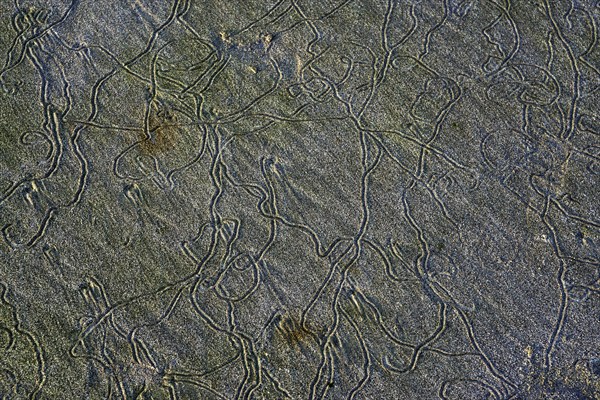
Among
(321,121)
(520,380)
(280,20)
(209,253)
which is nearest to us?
(520,380)

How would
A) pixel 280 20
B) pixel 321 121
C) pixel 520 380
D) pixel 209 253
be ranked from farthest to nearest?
pixel 280 20 < pixel 321 121 < pixel 209 253 < pixel 520 380

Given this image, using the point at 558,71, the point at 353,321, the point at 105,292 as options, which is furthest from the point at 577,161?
the point at 105,292

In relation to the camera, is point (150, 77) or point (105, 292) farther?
point (150, 77)

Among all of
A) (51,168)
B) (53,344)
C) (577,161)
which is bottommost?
(53,344)

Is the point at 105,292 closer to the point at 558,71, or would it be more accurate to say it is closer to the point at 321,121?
the point at 321,121

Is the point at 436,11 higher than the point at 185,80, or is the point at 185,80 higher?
the point at 436,11

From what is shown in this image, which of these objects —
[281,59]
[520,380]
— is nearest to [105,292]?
[281,59]
